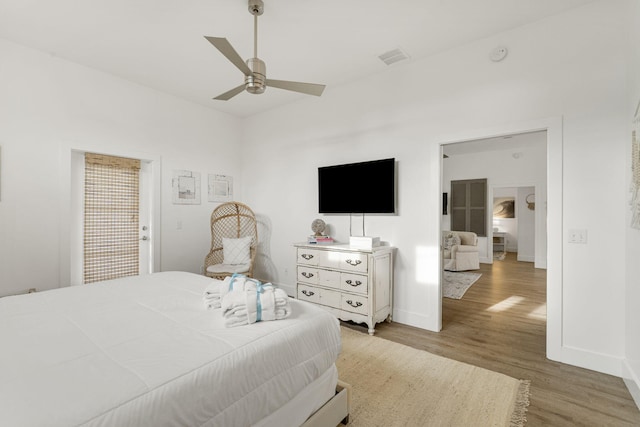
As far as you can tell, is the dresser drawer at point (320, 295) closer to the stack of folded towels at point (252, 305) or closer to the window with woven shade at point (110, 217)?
the stack of folded towels at point (252, 305)

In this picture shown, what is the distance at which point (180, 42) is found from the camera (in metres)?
2.76

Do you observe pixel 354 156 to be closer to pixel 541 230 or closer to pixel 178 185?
pixel 178 185

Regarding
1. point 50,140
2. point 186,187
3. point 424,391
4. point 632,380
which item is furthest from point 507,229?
point 50,140

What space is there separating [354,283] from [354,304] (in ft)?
0.73

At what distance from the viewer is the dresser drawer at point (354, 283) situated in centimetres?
291

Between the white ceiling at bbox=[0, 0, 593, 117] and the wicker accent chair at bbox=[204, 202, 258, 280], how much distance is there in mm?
1959

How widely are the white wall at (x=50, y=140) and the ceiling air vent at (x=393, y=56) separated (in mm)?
2867

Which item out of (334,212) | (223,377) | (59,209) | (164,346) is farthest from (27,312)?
(334,212)

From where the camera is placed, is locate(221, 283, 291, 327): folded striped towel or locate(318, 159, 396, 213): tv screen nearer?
locate(221, 283, 291, 327): folded striped towel

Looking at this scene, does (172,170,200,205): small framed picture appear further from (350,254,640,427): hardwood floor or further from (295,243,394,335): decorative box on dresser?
(350,254,640,427): hardwood floor

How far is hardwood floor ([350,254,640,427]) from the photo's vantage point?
69.9 inches

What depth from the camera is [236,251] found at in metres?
4.02

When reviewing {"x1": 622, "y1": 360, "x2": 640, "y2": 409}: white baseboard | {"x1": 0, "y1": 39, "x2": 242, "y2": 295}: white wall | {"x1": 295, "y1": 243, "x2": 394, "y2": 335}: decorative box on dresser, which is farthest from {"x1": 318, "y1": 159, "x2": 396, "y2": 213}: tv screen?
{"x1": 0, "y1": 39, "x2": 242, "y2": 295}: white wall

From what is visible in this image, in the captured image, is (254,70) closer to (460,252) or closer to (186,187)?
(186,187)
